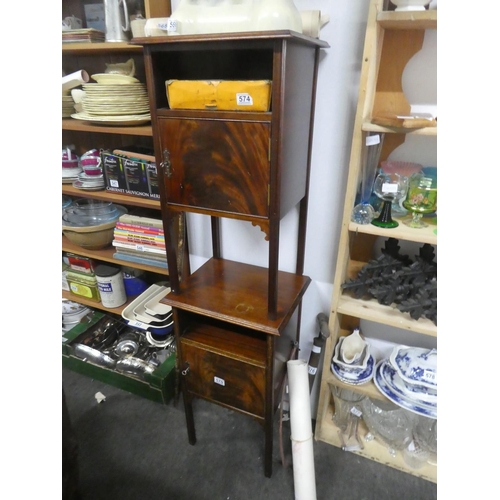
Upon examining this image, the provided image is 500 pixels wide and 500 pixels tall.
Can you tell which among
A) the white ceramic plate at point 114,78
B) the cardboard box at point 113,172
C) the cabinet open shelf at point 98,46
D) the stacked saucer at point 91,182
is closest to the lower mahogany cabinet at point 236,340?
the cardboard box at point 113,172

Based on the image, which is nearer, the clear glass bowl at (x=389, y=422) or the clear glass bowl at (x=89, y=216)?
the clear glass bowl at (x=389, y=422)

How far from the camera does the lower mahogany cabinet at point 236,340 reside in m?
1.16

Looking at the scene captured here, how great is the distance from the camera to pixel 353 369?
1312 mm

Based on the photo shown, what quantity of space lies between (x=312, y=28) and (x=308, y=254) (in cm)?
78

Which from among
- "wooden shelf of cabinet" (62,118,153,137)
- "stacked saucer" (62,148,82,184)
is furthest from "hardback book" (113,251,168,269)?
"wooden shelf of cabinet" (62,118,153,137)

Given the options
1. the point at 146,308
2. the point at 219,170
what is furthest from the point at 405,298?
the point at 146,308

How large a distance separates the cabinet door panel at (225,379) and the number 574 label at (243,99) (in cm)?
82

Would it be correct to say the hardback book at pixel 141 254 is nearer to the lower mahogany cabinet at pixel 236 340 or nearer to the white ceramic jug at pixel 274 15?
the lower mahogany cabinet at pixel 236 340

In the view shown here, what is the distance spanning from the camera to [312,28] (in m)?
0.96

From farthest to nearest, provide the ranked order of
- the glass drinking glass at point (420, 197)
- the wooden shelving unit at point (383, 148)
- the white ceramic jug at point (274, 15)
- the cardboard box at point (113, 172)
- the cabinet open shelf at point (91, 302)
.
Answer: the cabinet open shelf at point (91, 302)
the cardboard box at point (113, 172)
the glass drinking glass at point (420, 197)
the wooden shelving unit at point (383, 148)
the white ceramic jug at point (274, 15)

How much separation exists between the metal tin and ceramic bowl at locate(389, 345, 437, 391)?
1.31m

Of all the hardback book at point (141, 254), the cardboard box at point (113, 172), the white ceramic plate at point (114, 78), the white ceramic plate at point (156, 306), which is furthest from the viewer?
Result: the white ceramic plate at point (156, 306)

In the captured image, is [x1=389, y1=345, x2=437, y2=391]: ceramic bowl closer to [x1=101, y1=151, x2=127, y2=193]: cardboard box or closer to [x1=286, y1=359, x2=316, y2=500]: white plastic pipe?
[x1=286, y1=359, x2=316, y2=500]: white plastic pipe

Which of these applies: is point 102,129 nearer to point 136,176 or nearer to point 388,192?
point 136,176
